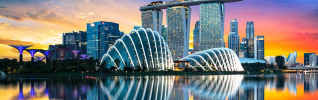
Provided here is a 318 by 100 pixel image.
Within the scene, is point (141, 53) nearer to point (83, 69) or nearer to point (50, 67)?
point (83, 69)

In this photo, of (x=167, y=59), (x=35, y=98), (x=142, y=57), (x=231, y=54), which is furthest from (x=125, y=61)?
(x=35, y=98)

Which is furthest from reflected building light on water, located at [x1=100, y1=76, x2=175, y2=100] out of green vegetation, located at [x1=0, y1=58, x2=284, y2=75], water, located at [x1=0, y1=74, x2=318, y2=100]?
green vegetation, located at [x1=0, y1=58, x2=284, y2=75]

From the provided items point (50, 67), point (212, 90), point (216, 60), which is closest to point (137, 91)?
point (212, 90)

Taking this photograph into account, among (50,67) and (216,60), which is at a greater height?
(216,60)

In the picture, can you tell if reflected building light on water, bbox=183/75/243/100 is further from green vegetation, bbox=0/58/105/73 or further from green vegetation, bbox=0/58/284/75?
green vegetation, bbox=0/58/105/73

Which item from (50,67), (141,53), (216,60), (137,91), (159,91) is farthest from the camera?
(216,60)

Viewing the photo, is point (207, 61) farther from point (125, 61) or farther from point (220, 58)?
point (125, 61)

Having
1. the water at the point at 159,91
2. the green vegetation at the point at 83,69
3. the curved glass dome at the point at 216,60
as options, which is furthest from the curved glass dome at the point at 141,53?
the water at the point at 159,91
